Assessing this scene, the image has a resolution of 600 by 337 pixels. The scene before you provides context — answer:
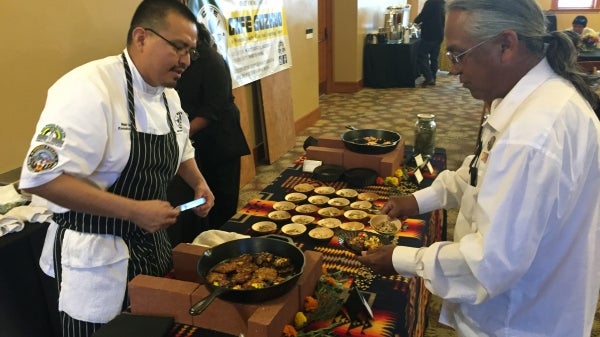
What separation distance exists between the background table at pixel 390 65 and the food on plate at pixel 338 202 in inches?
236

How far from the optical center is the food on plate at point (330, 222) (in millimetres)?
1641

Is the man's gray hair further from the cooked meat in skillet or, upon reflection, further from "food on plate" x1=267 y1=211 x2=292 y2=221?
"food on plate" x1=267 y1=211 x2=292 y2=221

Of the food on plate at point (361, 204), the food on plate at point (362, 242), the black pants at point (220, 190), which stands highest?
the food on plate at point (362, 242)

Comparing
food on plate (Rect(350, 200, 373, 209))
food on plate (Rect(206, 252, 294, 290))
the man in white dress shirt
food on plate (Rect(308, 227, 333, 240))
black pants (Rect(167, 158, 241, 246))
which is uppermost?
the man in white dress shirt

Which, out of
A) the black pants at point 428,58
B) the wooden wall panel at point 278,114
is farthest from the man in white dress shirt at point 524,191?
the black pants at point 428,58

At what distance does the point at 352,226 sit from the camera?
1.62 meters

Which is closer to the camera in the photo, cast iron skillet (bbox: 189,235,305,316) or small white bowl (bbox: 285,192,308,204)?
cast iron skillet (bbox: 189,235,305,316)

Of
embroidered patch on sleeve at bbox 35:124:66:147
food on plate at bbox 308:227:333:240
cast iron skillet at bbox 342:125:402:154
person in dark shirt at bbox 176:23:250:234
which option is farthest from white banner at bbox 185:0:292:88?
embroidered patch on sleeve at bbox 35:124:66:147

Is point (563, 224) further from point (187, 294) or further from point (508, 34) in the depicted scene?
point (187, 294)

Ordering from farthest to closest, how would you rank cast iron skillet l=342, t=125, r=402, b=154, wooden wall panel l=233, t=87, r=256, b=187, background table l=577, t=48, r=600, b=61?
1. background table l=577, t=48, r=600, b=61
2. wooden wall panel l=233, t=87, r=256, b=187
3. cast iron skillet l=342, t=125, r=402, b=154

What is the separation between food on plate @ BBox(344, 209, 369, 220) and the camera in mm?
1685

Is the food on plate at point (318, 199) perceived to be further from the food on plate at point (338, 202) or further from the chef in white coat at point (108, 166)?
the chef in white coat at point (108, 166)

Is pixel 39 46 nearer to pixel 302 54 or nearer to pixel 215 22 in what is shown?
pixel 215 22

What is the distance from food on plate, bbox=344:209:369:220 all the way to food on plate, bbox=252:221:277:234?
0.26 metres
